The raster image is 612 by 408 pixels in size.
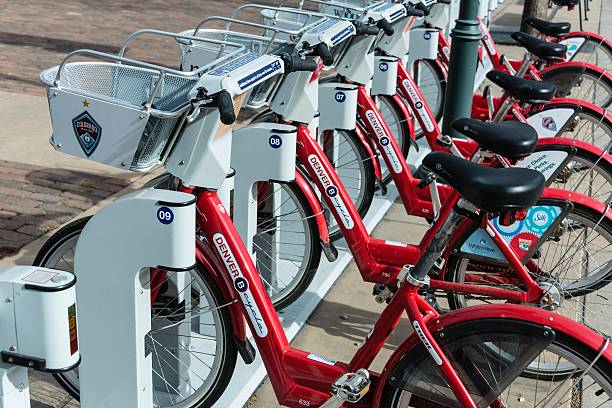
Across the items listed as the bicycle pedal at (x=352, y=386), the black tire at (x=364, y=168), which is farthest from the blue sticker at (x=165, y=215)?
the black tire at (x=364, y=168)

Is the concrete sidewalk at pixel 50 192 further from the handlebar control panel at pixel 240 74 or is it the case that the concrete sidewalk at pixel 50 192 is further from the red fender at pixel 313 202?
the handlebar control panel at pixel 240 74

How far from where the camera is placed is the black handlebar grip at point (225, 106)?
3.14 metres

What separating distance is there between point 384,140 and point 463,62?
51.8 inches

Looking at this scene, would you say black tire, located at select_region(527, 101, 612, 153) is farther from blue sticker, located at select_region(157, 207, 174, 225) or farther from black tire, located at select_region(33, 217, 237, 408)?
blue sticker, located at select_region(157, 207, 174, 225)

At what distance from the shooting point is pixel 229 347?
3609mm

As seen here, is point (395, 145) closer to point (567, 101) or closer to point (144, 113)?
point (567, 101)

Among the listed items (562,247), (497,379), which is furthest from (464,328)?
(562,247)

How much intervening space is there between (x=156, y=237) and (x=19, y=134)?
4460mm

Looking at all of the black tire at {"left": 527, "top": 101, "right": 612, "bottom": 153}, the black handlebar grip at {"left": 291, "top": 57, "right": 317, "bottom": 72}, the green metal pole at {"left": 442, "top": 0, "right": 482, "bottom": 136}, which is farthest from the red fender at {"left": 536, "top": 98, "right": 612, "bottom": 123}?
the black handlebar grip at {"left": 291, "top": 57, "right": 317, "bottom": 72}

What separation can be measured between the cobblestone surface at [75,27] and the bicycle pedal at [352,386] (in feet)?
18.9

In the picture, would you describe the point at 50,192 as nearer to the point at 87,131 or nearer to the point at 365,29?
the point at 365,29

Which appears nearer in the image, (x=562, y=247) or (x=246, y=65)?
(x=246, y=65)

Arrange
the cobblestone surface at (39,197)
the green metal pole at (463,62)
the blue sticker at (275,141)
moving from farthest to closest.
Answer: the green metal pole at (463,62)
the cobblestone surface at (39,197)
the blue sticker at (275,141)

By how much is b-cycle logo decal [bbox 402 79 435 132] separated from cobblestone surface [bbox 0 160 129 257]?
204cm
